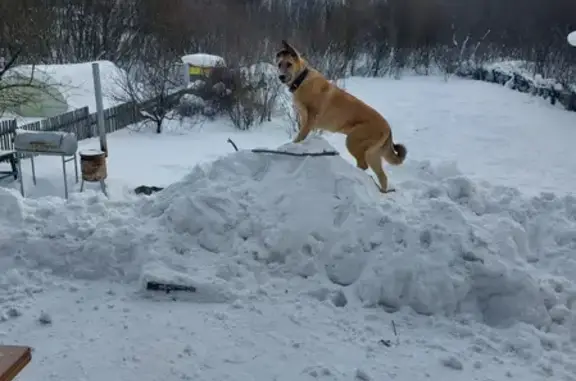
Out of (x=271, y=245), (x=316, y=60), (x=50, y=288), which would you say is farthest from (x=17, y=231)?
(x=316, y=60)

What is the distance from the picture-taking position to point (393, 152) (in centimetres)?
564

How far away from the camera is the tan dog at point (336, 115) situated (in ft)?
16.9

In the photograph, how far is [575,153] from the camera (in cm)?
1209

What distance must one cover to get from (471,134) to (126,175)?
801cm

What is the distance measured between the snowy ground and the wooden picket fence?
7462 mm

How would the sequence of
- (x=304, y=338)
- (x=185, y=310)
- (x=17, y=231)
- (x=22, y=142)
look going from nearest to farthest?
1. (x=304, y=338)
2. (x=185, y=310)
3. (x=17, y=231)
4. (x=22, y=142)

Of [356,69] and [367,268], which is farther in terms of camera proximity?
[356,69]

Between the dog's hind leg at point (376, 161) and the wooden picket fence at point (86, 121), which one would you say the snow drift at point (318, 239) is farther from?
the wooden picket fence at point (86, 121)

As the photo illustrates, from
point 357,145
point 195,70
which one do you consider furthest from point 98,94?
point 195,70

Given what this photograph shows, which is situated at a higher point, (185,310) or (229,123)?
(185,310)

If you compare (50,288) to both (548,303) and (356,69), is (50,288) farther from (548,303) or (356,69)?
(356,69)

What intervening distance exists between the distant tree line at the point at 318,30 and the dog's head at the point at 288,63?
1185 centimetres

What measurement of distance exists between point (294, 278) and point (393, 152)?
204cm

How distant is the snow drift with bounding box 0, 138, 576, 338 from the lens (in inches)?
152
